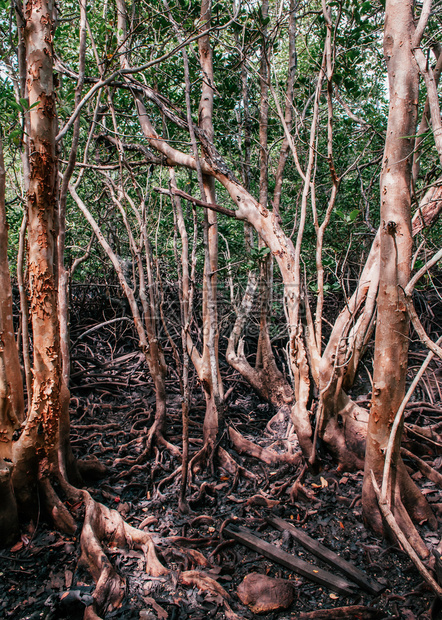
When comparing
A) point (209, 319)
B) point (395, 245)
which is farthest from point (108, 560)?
point (395, 245)

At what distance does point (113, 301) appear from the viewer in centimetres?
818

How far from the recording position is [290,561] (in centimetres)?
279

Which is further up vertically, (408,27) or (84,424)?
(408,27)

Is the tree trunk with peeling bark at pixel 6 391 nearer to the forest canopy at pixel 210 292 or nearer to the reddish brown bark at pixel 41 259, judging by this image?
the forest canopy at pixel 210 292

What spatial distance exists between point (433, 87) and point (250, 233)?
392 centimetres

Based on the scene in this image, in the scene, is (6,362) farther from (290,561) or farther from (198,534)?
(290,561)

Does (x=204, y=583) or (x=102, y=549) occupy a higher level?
(x=102, y=549)

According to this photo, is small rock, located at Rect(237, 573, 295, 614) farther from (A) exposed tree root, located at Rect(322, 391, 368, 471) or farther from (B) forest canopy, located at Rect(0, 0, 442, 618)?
(A) exposed tree root, located at Rect(322, 391, 368, 471)

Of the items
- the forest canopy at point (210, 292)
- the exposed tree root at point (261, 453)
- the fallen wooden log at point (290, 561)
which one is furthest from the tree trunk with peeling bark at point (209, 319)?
the fallen wooden log at point (290, 561)

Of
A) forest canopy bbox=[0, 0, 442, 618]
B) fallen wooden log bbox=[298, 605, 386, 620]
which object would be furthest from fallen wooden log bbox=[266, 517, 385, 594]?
forest canopy bbox=[0, 0, 442, 618]

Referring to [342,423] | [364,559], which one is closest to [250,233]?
[342,423]

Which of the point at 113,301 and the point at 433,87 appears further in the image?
the point at 113,301

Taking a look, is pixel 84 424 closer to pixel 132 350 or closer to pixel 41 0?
pixel 132 350

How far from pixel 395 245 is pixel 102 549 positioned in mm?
2742
